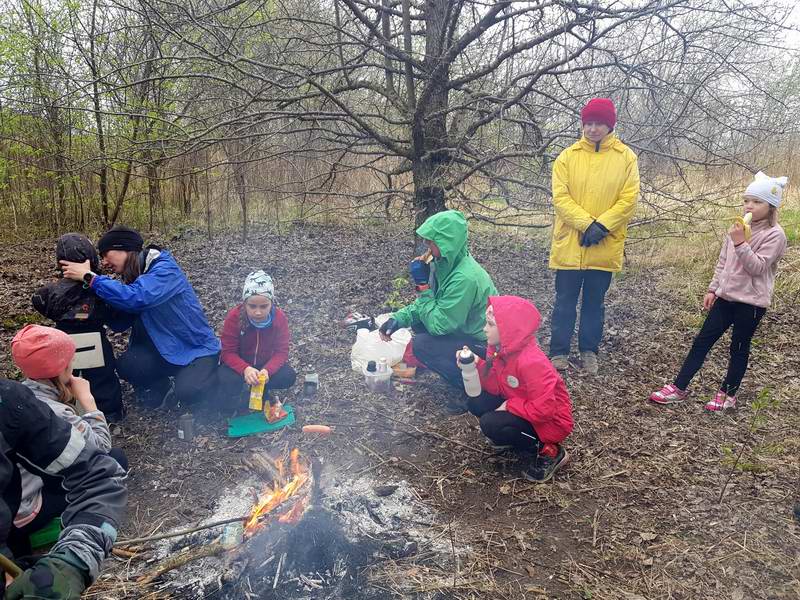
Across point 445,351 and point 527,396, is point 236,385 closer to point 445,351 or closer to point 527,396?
point 445,351

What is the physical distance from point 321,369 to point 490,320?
6.55ft

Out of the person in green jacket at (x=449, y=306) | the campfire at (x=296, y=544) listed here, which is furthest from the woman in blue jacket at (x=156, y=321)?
the person in green jacket at (x=449, y=306)

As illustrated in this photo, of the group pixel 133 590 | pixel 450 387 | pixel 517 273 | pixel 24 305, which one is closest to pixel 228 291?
pixel 24 305

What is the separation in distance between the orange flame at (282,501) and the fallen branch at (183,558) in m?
0.16

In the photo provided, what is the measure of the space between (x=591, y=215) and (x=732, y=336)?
4.54ft

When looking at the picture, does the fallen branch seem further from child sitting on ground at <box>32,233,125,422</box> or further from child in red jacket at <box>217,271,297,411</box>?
child sitting on ground at <box>32,233,125,422</box>

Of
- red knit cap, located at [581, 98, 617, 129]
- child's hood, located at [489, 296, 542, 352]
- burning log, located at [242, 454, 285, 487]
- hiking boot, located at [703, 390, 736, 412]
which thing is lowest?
burning log, located at [242, 454, 285, 487]

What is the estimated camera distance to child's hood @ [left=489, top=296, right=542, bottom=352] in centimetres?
320

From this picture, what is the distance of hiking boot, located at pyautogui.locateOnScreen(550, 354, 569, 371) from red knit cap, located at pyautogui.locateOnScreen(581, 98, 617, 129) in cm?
197

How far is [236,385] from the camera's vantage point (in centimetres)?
397

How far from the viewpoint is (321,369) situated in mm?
4770

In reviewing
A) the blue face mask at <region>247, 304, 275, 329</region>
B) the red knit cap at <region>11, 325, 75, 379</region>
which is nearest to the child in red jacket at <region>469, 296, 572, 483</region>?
the blue face mask at <region>247, 304, 275, 329</region>

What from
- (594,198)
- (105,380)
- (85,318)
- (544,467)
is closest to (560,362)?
(594,198)

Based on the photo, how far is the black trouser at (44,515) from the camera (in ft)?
7.00
